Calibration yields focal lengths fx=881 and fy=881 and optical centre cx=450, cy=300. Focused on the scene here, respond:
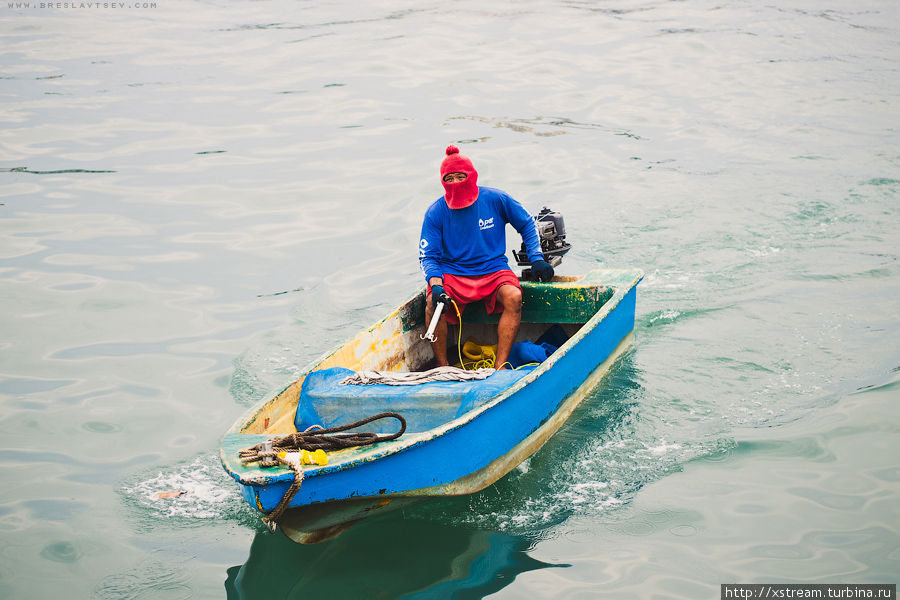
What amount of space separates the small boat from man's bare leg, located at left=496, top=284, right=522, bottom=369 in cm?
59

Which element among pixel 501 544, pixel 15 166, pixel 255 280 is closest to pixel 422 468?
pixel 501 544

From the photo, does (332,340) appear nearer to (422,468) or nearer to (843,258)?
(422,468)

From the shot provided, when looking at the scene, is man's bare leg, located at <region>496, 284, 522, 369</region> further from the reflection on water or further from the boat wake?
the boat wake

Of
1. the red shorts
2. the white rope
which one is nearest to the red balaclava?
the red shorts

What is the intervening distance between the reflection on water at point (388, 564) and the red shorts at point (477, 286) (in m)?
2.26

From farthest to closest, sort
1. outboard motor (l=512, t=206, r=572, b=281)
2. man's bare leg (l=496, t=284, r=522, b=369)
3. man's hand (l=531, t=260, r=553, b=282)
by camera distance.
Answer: outboard motor (l=512, t=206, r=572, b=281)
man's hand (l=531, t=260, r=553, b=282)
man's bare leg (l=496, t=284, r=522, b=369)

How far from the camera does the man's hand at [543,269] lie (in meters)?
7.87

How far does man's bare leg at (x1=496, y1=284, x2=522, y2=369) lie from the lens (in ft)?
24.1

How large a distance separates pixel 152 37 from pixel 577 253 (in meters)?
17.9

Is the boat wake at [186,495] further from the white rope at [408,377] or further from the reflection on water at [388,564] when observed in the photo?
the white rope at [408,377]

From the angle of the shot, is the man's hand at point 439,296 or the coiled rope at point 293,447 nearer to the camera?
the coiled rope at point 293,447

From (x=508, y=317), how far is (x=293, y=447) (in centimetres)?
277

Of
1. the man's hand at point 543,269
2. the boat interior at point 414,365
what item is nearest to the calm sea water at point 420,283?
the boat interior at point 414,365

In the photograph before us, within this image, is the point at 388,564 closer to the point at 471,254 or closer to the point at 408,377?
the point at 408,377
